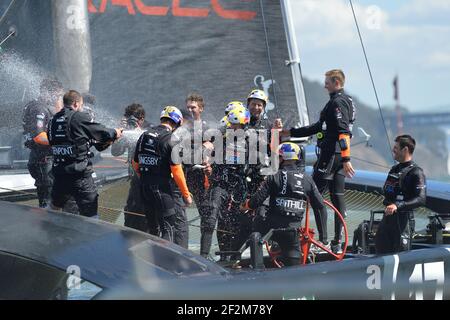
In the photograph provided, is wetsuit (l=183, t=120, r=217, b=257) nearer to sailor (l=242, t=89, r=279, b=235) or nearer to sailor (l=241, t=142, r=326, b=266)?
sailor (l=242, t=89, r=279, b=235)

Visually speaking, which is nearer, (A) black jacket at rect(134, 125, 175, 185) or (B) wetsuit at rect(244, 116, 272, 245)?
(A) black jacket at rect(134, 125, 175, 185)

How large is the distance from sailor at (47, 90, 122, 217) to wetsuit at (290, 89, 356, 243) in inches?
73.4

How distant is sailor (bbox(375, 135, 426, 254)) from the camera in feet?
23.2

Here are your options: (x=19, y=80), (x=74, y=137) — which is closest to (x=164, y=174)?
(x=74, y=137)

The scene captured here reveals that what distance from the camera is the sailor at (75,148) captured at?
7102 mm

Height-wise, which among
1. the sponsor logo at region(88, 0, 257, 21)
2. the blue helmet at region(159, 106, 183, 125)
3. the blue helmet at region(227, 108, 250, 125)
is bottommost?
the blue helmet at region(159, 106, 183, 125)

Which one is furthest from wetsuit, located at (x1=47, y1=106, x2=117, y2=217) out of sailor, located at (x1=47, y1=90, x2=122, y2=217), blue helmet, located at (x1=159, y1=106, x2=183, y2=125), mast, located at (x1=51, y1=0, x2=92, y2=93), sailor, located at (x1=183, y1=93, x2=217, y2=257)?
mast, located at (x1=51, y1=0, x2=92, y2=93)

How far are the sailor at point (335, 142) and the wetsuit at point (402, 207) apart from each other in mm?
569

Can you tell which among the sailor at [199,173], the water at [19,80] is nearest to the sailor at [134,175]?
the sailor at [199,173]

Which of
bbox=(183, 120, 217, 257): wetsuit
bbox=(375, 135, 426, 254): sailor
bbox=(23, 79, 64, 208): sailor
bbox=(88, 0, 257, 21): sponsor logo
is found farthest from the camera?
bbox=(88, 0, 257, 21): sponsor logo

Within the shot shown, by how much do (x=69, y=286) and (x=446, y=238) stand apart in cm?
424

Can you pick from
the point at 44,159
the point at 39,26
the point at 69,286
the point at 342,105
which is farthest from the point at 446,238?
the point at 39,26

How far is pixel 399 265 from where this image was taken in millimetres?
5184

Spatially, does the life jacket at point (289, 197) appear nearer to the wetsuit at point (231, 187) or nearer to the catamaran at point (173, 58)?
the catamaran at point (173, 58)
